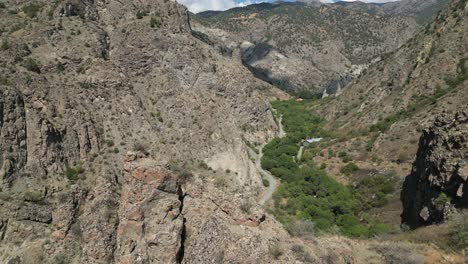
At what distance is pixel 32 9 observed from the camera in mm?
61438

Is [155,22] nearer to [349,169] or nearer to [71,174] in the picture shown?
[71,174]

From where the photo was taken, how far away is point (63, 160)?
47062 mm

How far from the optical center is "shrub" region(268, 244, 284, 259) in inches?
794

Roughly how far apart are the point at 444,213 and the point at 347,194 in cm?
2821

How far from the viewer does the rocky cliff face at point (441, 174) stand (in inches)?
1457

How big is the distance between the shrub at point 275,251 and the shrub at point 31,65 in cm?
4195

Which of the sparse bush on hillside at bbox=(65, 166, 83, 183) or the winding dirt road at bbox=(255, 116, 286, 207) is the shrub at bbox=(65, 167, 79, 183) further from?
the winding dirt road at bbox=(255, 116, 286, 207)

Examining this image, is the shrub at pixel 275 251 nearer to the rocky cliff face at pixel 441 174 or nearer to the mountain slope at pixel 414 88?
the rocky cliff face at pixel 441 174

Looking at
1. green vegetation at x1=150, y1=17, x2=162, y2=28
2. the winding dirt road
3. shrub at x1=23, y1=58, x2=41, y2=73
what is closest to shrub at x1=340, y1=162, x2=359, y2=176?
the winding dirt road

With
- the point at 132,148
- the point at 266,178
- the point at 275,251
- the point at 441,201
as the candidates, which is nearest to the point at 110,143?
the point at 132,148

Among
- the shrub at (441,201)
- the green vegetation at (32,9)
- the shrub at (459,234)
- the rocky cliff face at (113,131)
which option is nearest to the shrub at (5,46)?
the rocky cliff face at (113,131)

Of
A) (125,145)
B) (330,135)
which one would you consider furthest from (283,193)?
(330,135)

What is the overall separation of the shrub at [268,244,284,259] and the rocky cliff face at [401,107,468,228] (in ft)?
67.5

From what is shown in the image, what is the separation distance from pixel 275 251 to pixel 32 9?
56.2 m
